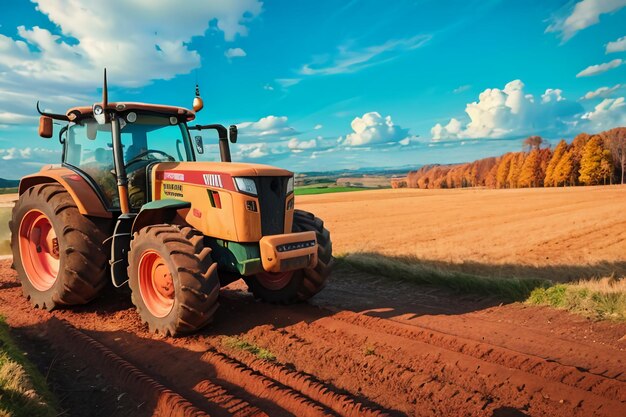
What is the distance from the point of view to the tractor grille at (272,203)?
5.26 metres

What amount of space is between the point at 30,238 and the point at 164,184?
2699 millimetres

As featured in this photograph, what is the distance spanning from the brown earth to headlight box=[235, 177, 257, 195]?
1598 millimetres

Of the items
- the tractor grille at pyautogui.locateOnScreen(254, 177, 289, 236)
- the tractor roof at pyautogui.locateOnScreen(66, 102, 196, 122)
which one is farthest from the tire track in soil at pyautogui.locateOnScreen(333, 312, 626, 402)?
the tractor roof at pyautogui.locateOnScreen(66, 102, 196, 122)

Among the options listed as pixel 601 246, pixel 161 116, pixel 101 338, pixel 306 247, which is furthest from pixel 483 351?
pixel 601 246

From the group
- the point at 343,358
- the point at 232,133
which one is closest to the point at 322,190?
the point at 232,133

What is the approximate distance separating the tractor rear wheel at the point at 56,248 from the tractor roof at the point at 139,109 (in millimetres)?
1061

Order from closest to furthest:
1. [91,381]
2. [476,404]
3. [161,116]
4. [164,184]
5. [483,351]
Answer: [476,404], [91,381], [483,351], [164,184], [161,116]

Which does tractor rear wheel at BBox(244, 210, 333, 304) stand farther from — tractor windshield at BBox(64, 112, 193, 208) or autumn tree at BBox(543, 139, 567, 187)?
autumn tree at BBox(543, 139, 567, 187)

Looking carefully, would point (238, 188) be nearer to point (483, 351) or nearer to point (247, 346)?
point (247, 346)

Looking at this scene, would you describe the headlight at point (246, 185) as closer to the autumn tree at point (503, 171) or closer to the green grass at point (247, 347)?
the green grass at point (247, 347)

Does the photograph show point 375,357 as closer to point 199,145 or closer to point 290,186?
point 290,186

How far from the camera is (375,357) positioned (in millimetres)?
4270

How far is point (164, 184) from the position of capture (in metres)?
5.82

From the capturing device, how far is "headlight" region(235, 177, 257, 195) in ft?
16.5
